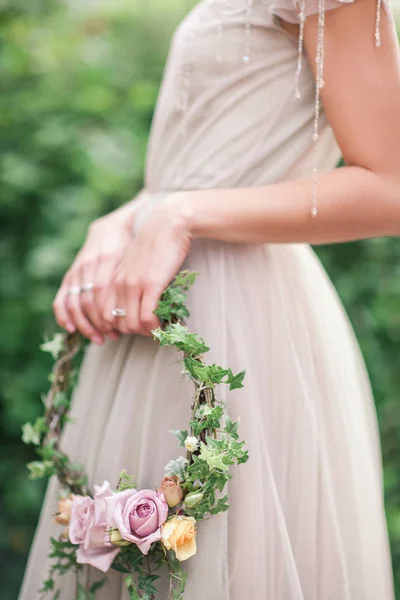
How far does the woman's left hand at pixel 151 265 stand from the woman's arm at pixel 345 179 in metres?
0.01

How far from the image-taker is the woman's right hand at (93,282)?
3.43 ft

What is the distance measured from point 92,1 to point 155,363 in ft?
5.43

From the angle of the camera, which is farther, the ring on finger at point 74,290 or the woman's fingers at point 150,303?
the ring on finger at point 74,290

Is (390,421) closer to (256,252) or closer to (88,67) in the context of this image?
(256,252)

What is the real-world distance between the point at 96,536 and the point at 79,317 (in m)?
0.31

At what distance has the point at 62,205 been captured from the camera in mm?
2021

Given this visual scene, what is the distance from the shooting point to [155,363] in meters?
1.00

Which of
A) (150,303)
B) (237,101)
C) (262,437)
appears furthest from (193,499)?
(237,101)

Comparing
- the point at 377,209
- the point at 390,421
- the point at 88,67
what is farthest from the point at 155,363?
the point at 88,67

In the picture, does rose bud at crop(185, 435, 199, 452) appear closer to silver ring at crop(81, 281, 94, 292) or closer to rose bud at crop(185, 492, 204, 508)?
rose bud at crop(185, 492, 204, 508)

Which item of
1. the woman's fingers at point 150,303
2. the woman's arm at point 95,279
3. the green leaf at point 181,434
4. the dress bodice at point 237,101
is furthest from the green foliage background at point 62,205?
the green leaf at point 181,434

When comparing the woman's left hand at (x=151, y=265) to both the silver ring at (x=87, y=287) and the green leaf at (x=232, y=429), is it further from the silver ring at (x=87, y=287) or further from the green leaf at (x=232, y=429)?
the green leaf at (x=232, y=429)

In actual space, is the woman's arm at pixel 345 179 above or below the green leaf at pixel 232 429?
above

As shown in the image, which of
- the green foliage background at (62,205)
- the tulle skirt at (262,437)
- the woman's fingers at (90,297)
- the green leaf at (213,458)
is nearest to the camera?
the green leaf at (213,458)
